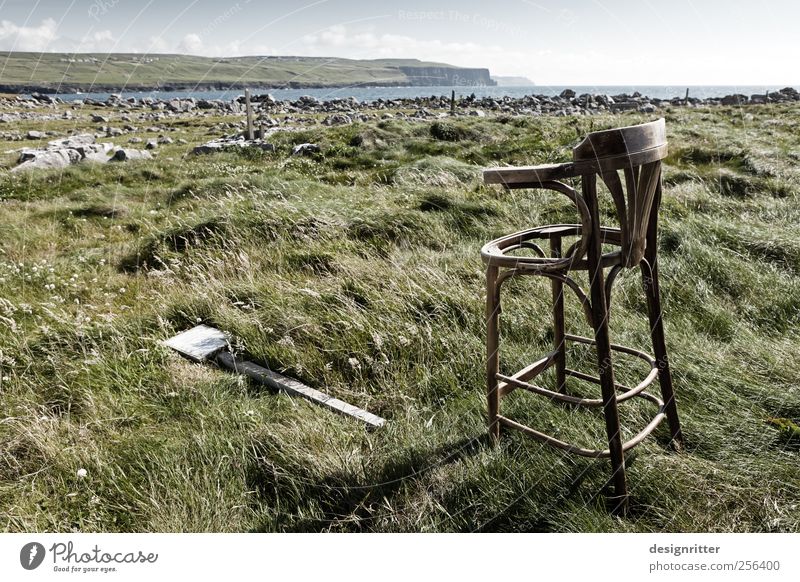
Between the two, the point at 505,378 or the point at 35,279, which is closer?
the point at 505,378

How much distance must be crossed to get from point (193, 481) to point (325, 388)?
1105 mm

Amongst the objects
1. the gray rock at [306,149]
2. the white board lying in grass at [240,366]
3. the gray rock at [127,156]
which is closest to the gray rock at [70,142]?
the gray rock at [127,156]

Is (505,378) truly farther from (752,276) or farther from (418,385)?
(752,276)

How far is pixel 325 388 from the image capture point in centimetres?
361

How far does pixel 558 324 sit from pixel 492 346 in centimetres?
65

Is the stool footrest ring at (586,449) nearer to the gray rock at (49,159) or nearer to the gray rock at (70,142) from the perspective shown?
the gray rock at (49,159)

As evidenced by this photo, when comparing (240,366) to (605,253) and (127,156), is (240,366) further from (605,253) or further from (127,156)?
(127,156)

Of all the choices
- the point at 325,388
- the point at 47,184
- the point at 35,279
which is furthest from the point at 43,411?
the point at 47,184

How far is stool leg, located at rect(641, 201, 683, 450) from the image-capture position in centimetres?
265

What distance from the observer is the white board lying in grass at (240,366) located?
332cm

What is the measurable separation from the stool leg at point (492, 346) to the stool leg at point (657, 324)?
0.72 metres

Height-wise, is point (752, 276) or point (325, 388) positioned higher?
point (752, 276)

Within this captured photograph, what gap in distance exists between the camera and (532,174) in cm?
230

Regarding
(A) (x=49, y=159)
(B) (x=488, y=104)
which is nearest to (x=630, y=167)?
(A) (x=49, y=159)
